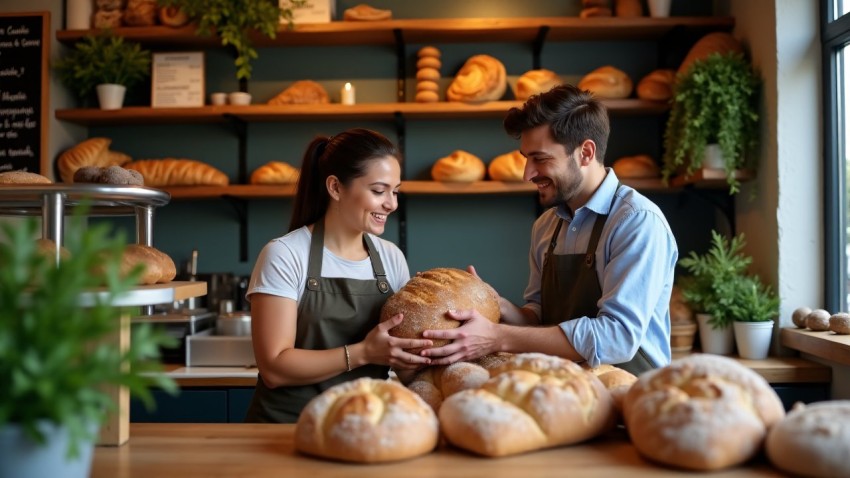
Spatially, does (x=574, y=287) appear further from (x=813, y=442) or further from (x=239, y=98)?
(x=239, y=98)

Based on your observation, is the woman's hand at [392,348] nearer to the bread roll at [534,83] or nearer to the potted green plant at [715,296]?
the potted green plant at [715,296]

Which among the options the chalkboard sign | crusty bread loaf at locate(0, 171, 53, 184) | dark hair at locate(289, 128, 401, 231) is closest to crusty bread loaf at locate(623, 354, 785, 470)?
dark hair at locate(289, 128, 401, 231)

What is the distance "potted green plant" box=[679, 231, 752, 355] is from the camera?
3.00 meters

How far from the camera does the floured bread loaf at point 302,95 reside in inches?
140

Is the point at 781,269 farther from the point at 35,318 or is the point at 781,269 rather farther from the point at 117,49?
the point at 117,49

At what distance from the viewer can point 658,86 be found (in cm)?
341

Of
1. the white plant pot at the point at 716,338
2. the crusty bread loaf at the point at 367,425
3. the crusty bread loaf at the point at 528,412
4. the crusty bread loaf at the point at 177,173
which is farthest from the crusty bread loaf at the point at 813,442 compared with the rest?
the crusty bread loaf at the point at 177,173

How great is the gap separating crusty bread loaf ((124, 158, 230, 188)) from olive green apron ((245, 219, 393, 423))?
5.92 feet

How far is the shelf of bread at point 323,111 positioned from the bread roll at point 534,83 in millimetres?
58

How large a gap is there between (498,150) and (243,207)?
4.37 ft

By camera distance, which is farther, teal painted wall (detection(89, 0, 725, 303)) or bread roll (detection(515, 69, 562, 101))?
teal painted wall (detection(89, 0, 725, 303))

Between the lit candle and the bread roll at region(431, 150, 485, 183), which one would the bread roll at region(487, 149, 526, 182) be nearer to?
the bread roll at region(431, 150, 485, 183)

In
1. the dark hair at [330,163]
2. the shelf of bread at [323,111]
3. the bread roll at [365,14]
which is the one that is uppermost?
the bread roll at [365,14]

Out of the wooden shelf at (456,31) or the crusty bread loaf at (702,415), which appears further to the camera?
the wooden shelf at (456,31)
